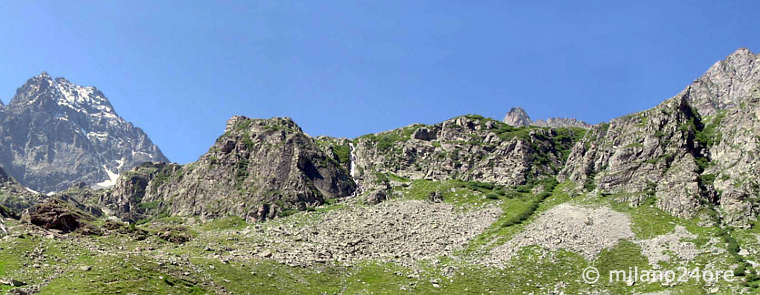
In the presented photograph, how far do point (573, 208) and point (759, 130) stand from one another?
54.0m

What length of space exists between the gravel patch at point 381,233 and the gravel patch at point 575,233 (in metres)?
13.6

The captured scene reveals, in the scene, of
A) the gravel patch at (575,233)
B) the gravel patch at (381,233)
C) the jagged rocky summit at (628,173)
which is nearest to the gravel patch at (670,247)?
the gravel patch at (575,233)

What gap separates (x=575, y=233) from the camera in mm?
119562

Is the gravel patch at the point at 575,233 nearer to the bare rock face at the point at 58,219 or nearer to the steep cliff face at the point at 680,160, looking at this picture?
the steep cliff face at the point at 680,160

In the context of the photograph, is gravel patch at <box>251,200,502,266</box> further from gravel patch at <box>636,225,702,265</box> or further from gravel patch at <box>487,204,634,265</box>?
gravel patch at <box>636,225,702,265</box>

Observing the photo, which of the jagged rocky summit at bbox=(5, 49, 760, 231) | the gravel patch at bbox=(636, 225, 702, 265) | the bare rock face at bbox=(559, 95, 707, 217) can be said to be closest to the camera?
the gravel patch at bbox=(636, 225, 702, 265)

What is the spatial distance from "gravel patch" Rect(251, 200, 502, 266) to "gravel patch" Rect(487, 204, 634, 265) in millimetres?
13568

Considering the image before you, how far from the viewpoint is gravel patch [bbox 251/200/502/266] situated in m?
118

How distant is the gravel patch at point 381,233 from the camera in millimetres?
117625

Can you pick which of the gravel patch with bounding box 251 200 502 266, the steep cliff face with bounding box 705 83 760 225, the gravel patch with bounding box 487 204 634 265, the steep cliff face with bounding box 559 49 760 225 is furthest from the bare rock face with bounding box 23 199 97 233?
the steep cliff face with bounding box 705 83 760 225

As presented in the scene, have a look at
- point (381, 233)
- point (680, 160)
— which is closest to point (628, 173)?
point (680, 160)

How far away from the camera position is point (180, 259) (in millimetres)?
98625

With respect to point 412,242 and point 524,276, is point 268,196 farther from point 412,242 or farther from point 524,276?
point 524,276

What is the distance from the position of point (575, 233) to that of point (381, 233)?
48.2 m
